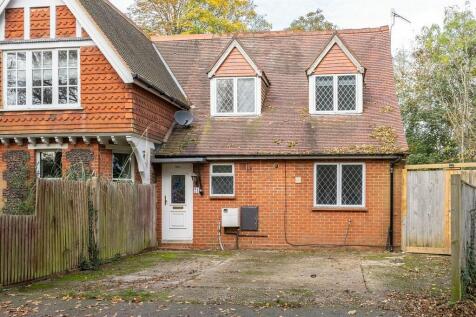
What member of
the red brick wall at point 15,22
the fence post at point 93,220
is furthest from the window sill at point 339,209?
the red brick wall at point 15,22

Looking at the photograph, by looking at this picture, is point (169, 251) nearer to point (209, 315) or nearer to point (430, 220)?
point (430, 220)

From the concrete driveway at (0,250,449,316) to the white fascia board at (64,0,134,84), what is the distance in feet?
16.4

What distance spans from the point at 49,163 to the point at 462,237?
11593 mm

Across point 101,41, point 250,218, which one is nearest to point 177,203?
point 250,218

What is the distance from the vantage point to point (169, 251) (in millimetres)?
15750

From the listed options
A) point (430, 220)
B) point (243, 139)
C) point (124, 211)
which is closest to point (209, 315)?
point (124, 211)

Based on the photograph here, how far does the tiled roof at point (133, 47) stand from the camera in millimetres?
15070

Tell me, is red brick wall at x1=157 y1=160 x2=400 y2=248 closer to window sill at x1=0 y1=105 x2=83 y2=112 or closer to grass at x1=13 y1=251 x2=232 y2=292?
grass at x1=13 y1=251 x2=232 y2=292

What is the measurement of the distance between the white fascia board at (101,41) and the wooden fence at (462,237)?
9.14 metres

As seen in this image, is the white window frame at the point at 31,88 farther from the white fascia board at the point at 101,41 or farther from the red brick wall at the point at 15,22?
the white fascia board at the point at 101,41

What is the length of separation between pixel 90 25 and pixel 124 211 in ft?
17.1

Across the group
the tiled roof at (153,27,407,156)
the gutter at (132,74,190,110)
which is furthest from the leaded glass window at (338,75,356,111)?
the gutter at (132,74,190,110)

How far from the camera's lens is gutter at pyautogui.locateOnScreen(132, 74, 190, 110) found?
1456 centimetres

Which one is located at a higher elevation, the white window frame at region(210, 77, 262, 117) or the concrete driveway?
the white window frame at region(210, 77, 262, 117)
